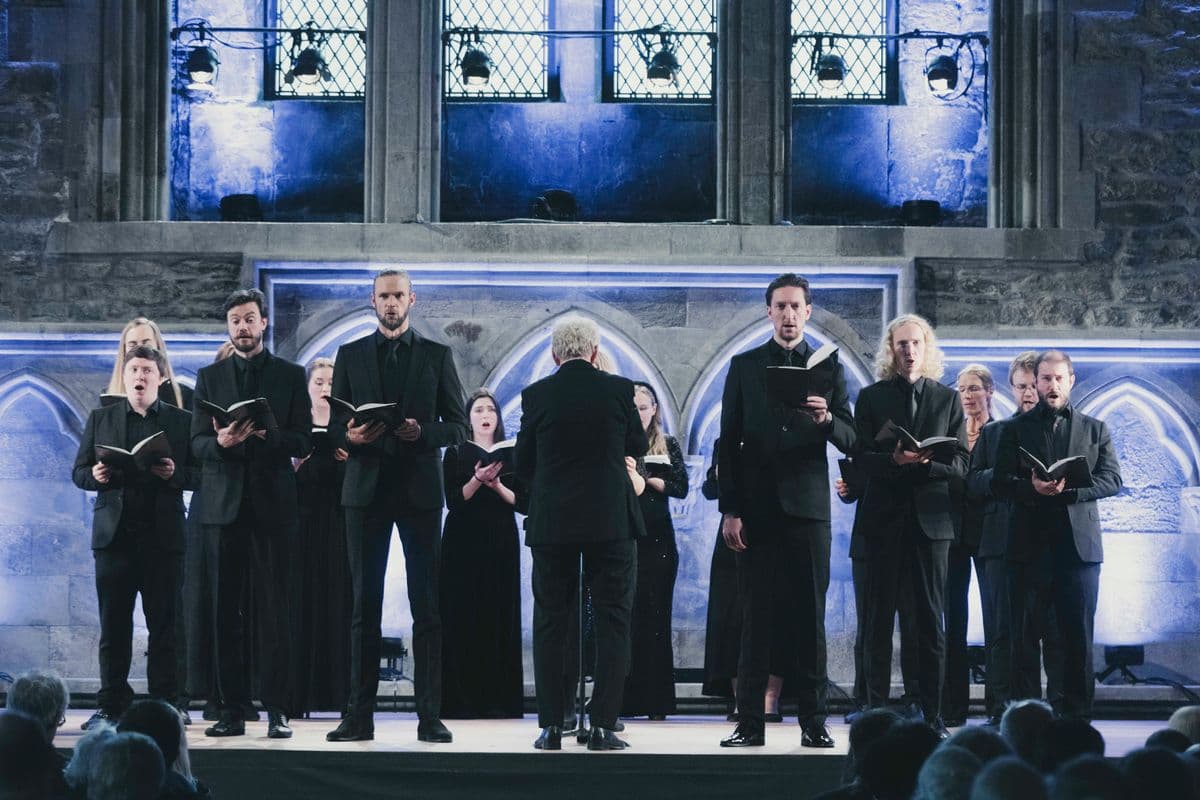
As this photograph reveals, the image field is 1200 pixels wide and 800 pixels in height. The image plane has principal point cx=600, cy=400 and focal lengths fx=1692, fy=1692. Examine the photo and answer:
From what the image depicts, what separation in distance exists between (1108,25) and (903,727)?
7016 millimetres

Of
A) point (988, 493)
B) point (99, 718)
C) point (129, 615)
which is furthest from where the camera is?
point (988, 493)

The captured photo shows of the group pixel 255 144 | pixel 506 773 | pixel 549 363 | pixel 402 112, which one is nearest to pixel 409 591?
pixel 506 773

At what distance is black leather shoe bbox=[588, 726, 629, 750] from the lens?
5.82m

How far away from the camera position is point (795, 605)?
6258 millimetres

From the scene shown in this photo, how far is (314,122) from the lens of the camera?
1075 centimetres

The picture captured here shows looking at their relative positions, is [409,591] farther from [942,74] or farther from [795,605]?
[942,74]

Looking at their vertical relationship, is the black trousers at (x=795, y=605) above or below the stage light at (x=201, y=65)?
below

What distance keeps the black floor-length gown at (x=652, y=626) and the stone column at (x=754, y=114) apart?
7.45 feet

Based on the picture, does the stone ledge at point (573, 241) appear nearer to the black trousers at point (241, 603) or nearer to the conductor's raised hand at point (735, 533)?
the black trousers at point (241, 603)

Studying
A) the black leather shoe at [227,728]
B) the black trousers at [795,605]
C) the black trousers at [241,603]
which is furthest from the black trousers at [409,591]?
the black trousers at [795,605]

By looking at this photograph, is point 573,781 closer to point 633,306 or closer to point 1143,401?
point 633,306

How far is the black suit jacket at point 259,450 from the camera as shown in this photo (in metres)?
6.46

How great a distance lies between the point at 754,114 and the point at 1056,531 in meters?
3.69

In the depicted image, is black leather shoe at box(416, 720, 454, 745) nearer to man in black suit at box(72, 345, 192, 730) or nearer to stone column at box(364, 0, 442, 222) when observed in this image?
man in black suit at box(72, 345, 192, 730)
